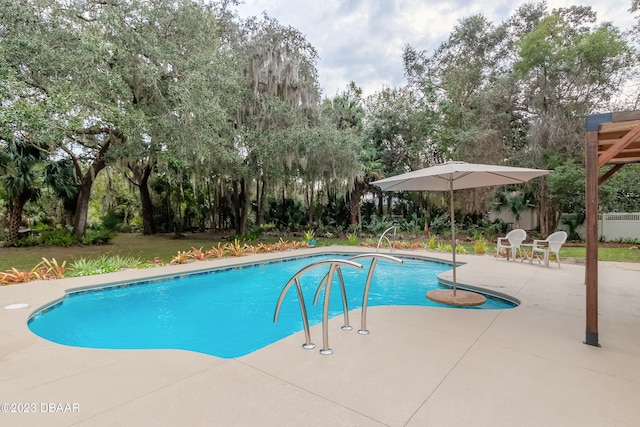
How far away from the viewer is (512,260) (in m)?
7.89

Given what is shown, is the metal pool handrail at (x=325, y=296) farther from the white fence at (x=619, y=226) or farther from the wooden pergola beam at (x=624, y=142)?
the white fence at (x=619, y=226)

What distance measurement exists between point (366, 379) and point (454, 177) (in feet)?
13.0

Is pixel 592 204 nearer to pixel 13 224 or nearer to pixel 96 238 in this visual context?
pixel 96 238

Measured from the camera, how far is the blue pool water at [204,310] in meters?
3.98

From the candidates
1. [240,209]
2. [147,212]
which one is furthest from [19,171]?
[240,209]

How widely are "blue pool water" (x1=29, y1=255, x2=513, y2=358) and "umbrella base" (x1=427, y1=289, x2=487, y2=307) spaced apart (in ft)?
0.43

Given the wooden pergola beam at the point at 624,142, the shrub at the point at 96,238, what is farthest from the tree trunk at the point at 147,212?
the wooden pergola beam at the point at 624,142

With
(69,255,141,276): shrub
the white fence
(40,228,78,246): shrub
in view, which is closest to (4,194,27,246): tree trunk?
(40,228,78,246): shrub

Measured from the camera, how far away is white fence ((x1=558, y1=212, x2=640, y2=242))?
1099 cm

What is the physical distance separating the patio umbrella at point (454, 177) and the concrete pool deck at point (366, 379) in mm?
1705

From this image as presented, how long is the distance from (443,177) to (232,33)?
9.21 m

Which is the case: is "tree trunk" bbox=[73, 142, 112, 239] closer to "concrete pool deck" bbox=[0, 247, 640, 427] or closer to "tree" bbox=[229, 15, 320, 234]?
"tree" bbox=[229, 15, 320, 234]

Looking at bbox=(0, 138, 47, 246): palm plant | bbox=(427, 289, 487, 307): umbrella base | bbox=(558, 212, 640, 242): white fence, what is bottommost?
bbox=(427, 289, 487, 307): umbrella base

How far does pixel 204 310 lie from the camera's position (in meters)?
5.16
